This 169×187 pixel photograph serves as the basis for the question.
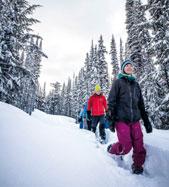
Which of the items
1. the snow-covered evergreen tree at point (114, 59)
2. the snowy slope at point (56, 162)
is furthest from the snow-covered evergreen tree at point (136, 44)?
the snowy slope at point (56, 162)

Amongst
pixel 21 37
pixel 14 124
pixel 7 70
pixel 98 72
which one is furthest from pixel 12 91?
pixel 98 72

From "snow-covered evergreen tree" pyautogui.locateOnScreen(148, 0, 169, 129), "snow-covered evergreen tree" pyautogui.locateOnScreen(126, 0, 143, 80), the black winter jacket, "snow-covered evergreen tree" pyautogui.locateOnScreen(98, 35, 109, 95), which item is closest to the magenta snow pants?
the black winter jacket

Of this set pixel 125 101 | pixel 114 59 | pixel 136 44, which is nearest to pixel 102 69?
pixel 114 59

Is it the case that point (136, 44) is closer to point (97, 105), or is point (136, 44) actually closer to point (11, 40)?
point (11, 40)

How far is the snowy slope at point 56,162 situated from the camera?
2.80m

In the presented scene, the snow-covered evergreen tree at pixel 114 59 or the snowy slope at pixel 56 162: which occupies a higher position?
the snow-covered evergreen tree at pixel 114 59

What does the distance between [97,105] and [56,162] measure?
14.9 ft

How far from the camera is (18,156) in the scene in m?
3.15

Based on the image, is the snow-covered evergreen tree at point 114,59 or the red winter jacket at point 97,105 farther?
the snow-covered evergreen tree at point 114,59

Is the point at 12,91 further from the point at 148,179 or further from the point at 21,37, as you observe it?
the point at 148,179

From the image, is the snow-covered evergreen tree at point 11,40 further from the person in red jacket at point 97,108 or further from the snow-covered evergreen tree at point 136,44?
the snow-covered evergreen tree at point 136,44

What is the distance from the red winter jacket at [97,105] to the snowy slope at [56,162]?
309 cm

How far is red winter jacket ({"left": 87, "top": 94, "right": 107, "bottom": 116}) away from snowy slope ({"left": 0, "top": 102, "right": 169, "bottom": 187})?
10.1 feet

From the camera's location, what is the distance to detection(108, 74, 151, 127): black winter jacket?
4058 millimetres
